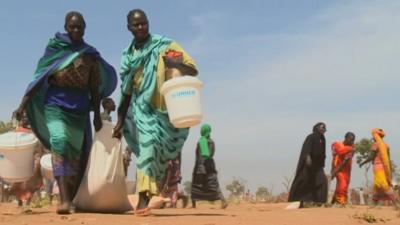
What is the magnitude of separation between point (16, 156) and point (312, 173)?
595 cm

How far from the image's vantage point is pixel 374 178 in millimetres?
13383

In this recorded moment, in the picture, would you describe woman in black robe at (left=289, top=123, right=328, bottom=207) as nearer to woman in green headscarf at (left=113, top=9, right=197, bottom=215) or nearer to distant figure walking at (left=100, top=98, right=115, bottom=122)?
distant figure walking at (left=100, top=98, right=115, bottom=122)

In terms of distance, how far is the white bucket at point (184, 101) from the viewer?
5.35m

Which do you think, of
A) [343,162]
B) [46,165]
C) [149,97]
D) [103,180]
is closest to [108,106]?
[46,165]

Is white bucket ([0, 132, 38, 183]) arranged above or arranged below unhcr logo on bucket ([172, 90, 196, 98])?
below

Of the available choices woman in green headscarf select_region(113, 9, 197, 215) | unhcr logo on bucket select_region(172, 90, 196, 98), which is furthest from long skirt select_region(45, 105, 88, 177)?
unhcr logo on bucket select_region(172, 90, 196, 98)

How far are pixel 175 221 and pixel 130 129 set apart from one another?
1.50 metres

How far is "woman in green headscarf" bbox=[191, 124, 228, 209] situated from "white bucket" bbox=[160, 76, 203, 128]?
6.55 meters

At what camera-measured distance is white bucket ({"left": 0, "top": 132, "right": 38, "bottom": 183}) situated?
7.18m

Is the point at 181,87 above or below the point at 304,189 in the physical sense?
above

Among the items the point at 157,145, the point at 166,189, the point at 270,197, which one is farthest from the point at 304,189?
the point at 157,145

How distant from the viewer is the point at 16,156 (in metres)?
7.20

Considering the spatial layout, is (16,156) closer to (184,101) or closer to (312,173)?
(184,101)

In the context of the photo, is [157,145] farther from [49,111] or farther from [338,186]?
[338,186]
